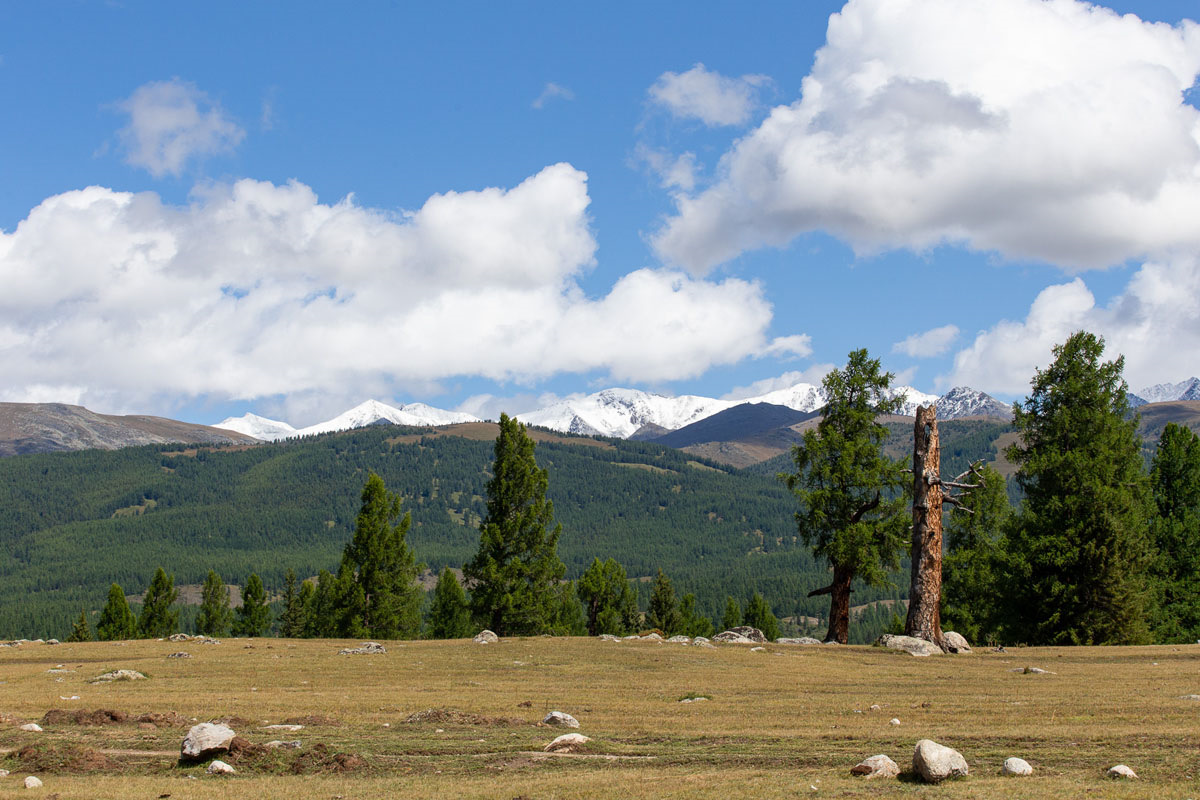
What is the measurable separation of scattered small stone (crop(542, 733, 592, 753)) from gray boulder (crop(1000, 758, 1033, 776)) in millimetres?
5916

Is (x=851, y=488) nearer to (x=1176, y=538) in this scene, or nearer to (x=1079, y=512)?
(x=1079, y=512)

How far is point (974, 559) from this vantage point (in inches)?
2197

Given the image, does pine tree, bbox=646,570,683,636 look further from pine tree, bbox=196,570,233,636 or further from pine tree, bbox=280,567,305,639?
pine tree, bbox=196,570,233,636

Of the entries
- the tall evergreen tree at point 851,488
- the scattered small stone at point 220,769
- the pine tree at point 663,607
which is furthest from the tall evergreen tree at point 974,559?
the pine tree at point 663,607

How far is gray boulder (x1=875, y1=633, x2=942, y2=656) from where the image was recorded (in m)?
30.3

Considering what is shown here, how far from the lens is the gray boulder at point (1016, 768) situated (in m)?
10.2

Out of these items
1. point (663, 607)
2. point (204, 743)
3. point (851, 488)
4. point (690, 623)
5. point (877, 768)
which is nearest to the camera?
point (877, 768)

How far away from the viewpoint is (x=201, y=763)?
12188mm

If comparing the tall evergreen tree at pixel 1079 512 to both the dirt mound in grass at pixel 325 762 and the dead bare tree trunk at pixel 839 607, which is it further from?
the dirt mound in grass at pixel 325 762

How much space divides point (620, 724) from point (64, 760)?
867 cm

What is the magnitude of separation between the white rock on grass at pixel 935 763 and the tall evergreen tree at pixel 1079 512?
3361cm

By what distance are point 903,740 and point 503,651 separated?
20.4 metres

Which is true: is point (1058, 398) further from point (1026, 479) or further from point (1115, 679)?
point (1115, 679)

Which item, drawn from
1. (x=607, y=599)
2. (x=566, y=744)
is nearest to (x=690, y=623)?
(x=607, y=599)
